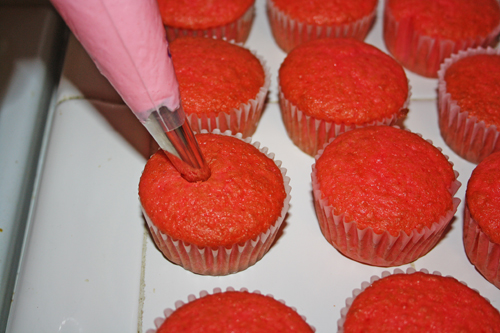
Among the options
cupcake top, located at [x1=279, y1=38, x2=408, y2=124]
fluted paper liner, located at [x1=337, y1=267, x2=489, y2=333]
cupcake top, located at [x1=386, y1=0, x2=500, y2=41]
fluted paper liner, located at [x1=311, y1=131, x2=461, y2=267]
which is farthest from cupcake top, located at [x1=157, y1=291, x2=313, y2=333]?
cupcake top, located at [x1=386, y1=0, x2=500, y2=41]

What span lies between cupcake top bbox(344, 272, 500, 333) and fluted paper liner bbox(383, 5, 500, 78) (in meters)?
1.12

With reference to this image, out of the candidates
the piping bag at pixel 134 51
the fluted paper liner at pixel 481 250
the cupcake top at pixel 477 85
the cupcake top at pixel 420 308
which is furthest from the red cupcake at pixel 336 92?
the piping bag at pixel 134 51

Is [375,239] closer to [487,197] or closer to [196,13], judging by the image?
[487,197]

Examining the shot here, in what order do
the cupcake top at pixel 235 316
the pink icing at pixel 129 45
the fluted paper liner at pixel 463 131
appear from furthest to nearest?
the fluted paper liner at pixel 463 131
the cupcake top at pixel 235 316
the pink icing at pixel 129 45

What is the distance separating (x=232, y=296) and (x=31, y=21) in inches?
66.9

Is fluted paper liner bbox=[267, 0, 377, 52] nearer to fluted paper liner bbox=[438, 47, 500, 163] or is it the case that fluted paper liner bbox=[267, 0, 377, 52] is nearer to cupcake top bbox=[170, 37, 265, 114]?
cupcake top bbox=[170, 37, 265, 114]

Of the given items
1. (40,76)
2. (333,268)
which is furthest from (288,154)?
(40,76)

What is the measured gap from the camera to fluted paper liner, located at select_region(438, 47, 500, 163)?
5.86 ft

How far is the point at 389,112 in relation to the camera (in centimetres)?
183

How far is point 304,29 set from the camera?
217 cm

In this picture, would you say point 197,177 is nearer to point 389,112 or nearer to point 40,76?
point 389,112

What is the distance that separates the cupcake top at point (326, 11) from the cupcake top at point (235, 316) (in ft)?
4.43

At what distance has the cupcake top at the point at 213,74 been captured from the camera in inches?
71.2

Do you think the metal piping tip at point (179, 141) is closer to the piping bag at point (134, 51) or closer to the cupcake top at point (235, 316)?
the piping bag at point (134, 51)
